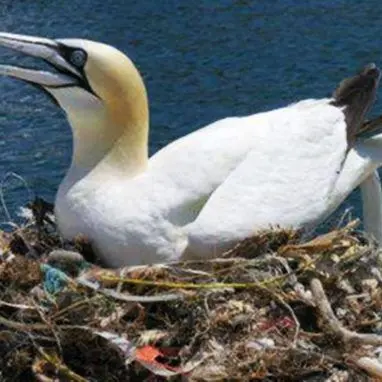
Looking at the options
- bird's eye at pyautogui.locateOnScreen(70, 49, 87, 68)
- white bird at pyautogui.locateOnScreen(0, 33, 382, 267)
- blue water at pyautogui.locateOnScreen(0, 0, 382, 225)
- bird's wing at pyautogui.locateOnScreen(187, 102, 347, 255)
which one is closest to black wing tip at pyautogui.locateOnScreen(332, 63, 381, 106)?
bird's wing at pyautogui.locateOnScreen(187, 102, 347, 255)

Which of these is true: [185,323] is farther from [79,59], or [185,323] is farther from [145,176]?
[79,59]

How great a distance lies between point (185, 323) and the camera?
7656mm

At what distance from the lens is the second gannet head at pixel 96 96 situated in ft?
27.1

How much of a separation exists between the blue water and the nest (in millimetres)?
6775

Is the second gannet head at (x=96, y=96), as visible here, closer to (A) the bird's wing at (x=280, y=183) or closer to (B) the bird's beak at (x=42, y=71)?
(B) the bird's beak at (x=42, y=71)

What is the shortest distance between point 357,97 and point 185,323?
96.1 inches

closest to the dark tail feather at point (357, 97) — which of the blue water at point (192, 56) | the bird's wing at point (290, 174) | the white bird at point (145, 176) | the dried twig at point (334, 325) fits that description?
the bird's wing at point (290, 174)

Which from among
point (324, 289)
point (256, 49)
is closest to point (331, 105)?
point (324, 289)

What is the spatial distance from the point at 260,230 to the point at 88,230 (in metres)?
0.99

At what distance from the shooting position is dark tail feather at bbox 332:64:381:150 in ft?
30.3

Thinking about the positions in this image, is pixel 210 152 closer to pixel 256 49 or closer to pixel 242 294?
pixel 242 294

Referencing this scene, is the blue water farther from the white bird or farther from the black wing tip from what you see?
the white bird

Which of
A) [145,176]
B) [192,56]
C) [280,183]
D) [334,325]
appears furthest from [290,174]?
[192,56]

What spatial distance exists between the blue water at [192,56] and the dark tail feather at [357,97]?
529 centimetres
